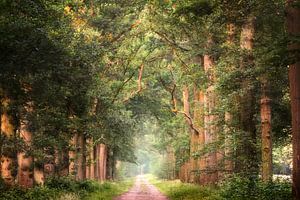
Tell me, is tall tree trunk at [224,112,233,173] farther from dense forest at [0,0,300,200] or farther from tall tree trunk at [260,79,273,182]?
tall tree trunk at [260,79,273,182]

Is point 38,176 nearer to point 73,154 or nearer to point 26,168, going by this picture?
point 26,168

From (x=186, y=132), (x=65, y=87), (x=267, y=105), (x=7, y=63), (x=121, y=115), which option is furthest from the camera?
(x=186, y=132)

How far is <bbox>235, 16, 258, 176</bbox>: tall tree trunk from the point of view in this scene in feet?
54.6

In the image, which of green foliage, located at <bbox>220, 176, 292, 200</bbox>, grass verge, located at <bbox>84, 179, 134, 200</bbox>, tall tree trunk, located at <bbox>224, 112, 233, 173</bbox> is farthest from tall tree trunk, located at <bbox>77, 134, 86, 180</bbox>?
green foliage, located at <bbox>220, 176, 292, 200</bbox>

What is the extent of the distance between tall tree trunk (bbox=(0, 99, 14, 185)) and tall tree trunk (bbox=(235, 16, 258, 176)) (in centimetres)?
906

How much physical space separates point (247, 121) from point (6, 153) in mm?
9606

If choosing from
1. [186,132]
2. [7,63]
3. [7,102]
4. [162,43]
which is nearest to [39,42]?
[7,63]

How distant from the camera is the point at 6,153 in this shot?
1695 centimetres

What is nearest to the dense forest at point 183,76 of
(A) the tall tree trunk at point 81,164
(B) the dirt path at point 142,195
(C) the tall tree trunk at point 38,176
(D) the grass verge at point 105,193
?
(C) the tall tree trunk at point 38,176

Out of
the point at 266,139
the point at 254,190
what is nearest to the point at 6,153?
the point at 254,190

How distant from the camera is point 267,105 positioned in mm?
16578

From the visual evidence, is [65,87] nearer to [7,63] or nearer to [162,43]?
[7,63]

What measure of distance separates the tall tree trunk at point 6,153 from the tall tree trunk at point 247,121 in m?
9.06

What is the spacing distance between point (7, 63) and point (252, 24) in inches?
363
